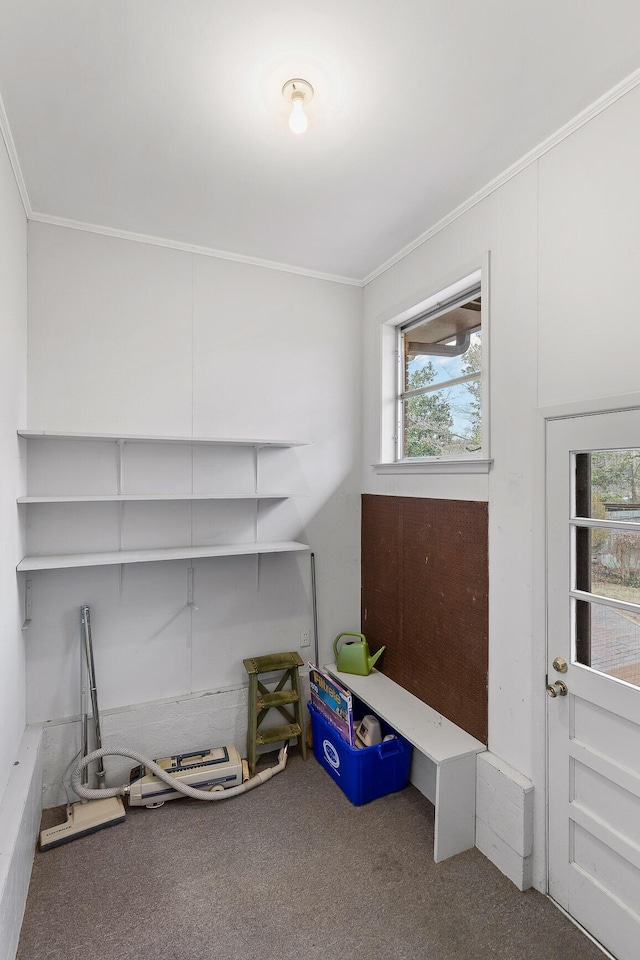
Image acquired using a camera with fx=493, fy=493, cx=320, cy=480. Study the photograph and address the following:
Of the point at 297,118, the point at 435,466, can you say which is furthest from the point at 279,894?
the point at 297,118

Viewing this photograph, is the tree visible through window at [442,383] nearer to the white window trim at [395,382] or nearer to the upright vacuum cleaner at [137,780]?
the white window trim at [395,382]

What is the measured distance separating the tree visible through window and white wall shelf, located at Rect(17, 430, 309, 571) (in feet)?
2.35

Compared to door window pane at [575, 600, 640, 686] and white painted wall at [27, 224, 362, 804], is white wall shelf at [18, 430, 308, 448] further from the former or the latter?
door window pane at [575, 600, 640, 686]

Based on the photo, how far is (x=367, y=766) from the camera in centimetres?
243

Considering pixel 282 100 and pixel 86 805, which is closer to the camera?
pixel 282 100

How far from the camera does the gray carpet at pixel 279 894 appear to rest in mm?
1684

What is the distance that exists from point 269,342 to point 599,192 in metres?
1.76

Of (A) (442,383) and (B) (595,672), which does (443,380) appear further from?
(B) (595,672)

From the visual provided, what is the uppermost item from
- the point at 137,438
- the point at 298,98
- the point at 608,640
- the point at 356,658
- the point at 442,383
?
the point at 298,98

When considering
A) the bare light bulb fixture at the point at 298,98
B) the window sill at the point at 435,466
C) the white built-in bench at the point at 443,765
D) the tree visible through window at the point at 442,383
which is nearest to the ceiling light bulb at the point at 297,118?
the bare light bulb fixture at the point at 298,98

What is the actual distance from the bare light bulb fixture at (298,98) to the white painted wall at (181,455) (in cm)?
126

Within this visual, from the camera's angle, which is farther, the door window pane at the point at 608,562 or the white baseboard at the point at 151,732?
the white baseboard at the point at 151,732

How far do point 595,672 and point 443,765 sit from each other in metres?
0.76

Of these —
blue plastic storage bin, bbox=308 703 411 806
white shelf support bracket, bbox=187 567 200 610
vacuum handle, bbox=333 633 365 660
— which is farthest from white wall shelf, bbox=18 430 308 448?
blue plastic storage bin, bbox=308 703 411 806
